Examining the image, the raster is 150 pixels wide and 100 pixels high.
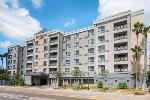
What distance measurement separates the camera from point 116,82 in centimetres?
6881

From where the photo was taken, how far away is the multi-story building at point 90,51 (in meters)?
66.9

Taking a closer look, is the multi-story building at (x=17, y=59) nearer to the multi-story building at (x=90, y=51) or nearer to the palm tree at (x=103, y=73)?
the multi-story building at (x=90, y=51)

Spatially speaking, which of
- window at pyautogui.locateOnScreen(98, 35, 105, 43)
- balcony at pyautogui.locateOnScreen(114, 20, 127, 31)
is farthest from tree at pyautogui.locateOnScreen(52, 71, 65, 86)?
balcony at pyautogui.locateOnScreen(114, 20, 127, 31)

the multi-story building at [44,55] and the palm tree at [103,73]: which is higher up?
the multi-story building at [44,55]

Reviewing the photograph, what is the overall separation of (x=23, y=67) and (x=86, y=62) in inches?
1521

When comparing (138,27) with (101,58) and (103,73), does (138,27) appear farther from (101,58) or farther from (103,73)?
(103,73)

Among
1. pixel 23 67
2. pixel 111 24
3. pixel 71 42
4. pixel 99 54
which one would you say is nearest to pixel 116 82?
pixel 99 54

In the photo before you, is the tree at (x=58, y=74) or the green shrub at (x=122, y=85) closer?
the green shrub at (x=122, y=85)

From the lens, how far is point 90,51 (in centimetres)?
7900

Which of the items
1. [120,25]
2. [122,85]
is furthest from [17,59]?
[122,85]

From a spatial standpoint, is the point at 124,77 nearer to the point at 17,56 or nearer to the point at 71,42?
the point at 71,42

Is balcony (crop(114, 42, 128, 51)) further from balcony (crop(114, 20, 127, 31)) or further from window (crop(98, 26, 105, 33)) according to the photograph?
window (crop(98, 26, 105, 33))

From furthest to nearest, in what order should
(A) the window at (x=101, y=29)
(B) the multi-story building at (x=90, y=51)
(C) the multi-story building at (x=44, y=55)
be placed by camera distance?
1. (C) the multi-story building at (x=44, y=55)
2. (A) the window at (x=101, y=29)
3. (B) the multi-story building at (x=90, y=51)

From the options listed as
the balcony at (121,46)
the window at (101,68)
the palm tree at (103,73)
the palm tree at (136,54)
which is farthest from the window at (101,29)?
the palm tree at (136,54)
